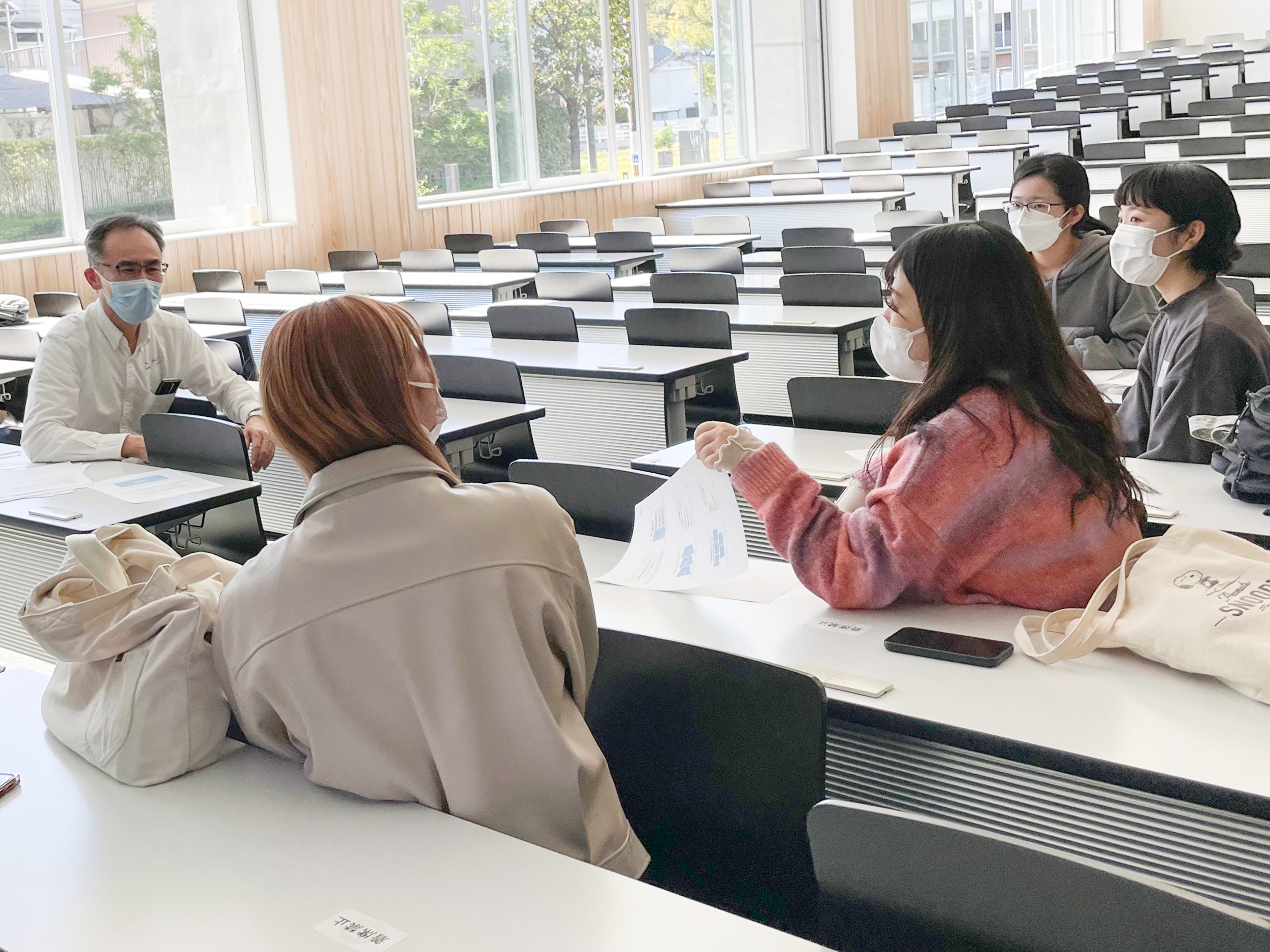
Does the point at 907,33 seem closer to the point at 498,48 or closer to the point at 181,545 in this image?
the point at 498,48

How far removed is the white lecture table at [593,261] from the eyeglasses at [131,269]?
155 inches

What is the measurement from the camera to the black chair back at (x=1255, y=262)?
15.8 ft

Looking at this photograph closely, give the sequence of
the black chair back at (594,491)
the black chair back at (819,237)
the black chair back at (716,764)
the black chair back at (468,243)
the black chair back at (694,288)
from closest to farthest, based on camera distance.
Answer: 1. the black chair back at (716,764)
2. the black chair back at (594,491)
3. the black chair back at (694,288)
4. the black chair back at (819,237)
5. the black chair back at (468,243)

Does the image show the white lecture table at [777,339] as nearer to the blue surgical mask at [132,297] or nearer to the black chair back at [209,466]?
the blue surgical mask at [132,297]

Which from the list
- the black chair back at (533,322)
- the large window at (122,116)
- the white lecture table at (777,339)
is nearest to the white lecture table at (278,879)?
the white lecture table at (777,339)

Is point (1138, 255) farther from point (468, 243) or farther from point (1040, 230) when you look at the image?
point (468, 243)

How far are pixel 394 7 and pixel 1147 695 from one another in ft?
28.7

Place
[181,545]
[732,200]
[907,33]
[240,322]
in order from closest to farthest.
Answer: [181,545] → [240,322] → [732,200] → [907,33]

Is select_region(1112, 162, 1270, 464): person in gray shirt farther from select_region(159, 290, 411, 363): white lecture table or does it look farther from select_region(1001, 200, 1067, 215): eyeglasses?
select_region(159, 290, 411, 363): white lecture table

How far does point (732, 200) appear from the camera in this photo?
33.1ft

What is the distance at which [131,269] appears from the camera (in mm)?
3492

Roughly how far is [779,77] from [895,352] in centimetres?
1188

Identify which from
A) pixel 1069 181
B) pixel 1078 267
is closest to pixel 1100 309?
pixel 1078 267

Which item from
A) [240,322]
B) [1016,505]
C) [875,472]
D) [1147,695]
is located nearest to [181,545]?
[875,472]
